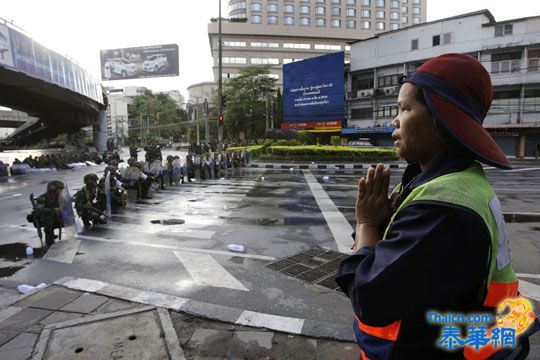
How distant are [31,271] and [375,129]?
35.3 m

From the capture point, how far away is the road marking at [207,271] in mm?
4613

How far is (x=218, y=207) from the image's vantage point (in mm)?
9773

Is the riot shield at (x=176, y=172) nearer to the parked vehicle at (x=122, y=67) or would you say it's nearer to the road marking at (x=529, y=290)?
the road marking at (x=529, y=290)

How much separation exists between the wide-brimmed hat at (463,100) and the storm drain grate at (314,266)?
11.2 ft

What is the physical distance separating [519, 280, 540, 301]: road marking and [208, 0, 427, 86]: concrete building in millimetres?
73480

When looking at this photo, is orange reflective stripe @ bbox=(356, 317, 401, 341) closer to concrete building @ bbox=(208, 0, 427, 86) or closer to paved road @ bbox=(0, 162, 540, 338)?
paved road @ bbox=(0, 162, 540, 338)

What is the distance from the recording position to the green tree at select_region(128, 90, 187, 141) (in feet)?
252

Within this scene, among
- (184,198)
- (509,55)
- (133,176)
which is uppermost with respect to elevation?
(509,55)

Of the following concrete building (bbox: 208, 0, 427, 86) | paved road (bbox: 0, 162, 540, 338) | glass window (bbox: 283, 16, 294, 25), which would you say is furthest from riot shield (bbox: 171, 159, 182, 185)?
glass window (bbox: 283, 16, 294, 25)

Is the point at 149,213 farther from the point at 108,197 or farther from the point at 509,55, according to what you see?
the point at 509,55

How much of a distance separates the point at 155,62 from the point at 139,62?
200cm

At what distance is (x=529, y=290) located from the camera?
429cm

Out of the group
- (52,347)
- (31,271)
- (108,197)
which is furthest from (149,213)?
(52,347)

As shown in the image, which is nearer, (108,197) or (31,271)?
(31,271)
